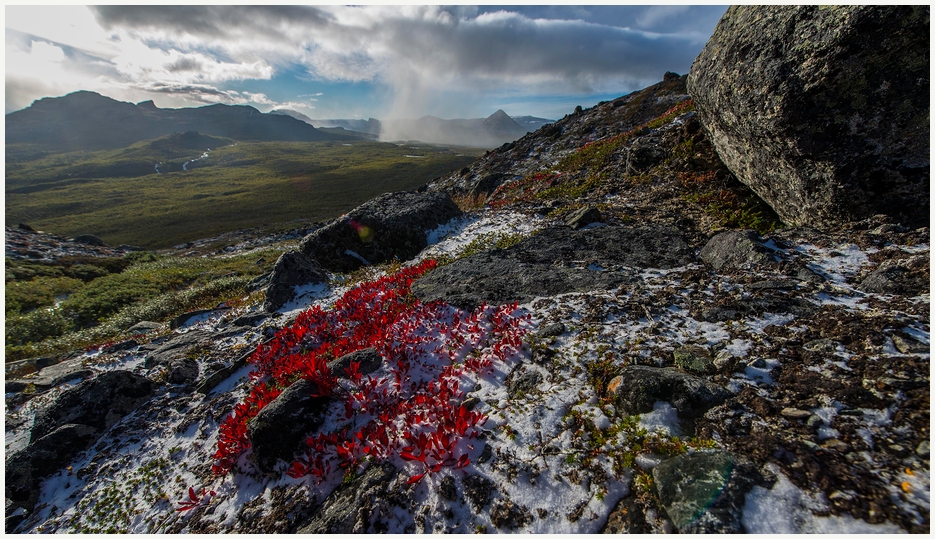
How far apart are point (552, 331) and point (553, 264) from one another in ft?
13.1

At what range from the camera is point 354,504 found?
17.3ft

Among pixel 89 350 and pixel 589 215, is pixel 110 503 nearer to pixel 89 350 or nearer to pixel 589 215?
pixel 89 350

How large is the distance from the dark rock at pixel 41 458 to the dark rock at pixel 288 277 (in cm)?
640

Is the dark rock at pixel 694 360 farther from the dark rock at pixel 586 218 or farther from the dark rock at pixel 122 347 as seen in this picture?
the dark rock at pixel 122 347

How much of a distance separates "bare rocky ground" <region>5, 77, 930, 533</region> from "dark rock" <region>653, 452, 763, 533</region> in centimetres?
2

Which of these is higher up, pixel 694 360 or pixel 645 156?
pixel 645 156

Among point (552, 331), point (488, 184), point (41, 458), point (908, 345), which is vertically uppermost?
point (488, 184)

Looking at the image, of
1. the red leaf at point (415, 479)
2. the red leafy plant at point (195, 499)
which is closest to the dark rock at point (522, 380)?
the red leaf at point (415, 479)

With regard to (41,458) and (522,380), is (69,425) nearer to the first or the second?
(41,458)

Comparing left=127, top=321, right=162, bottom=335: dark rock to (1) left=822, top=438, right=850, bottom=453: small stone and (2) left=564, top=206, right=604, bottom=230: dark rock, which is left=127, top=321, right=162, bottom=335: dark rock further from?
(1) left=822, top=438, right=850, bottom=453: small stone

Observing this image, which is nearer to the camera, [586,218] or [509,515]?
[509,515]

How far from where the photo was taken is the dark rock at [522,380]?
6598 mm

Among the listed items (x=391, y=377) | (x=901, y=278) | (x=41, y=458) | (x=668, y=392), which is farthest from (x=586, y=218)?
(x=41, y=458)

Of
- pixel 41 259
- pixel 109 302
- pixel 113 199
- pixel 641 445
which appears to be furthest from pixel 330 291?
pixel 113 199
